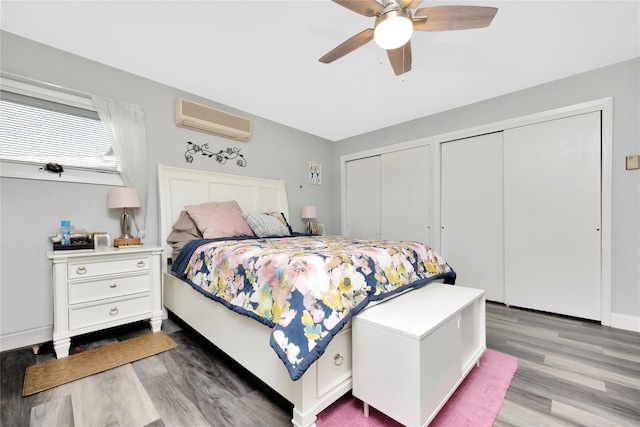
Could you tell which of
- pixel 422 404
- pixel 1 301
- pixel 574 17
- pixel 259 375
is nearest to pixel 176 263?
pixel 1 301

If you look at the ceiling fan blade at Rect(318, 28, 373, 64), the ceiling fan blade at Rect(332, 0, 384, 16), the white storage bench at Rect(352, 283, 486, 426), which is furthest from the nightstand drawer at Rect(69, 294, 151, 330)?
the ceiling fan blade at Rect(332, 0, 384, 16)

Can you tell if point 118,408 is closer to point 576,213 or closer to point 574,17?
point 574,17

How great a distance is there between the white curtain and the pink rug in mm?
2360

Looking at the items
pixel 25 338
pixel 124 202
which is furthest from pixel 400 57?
pixel 25 338

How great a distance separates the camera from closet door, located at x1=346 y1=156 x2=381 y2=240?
4242 mm

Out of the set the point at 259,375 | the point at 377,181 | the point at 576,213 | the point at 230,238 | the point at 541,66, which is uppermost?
the point at 541,66

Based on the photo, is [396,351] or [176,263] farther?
[176,263]

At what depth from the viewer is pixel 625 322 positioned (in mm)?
2371

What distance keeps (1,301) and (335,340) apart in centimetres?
249

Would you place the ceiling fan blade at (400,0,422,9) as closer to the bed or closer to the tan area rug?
the bed

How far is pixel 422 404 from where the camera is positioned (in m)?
1.15

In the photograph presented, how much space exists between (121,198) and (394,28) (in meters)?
2.45

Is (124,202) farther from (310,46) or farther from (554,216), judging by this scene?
(554,216)

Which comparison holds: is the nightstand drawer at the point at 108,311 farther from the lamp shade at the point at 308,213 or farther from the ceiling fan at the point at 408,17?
the ceiling fan at the point at 408,17
